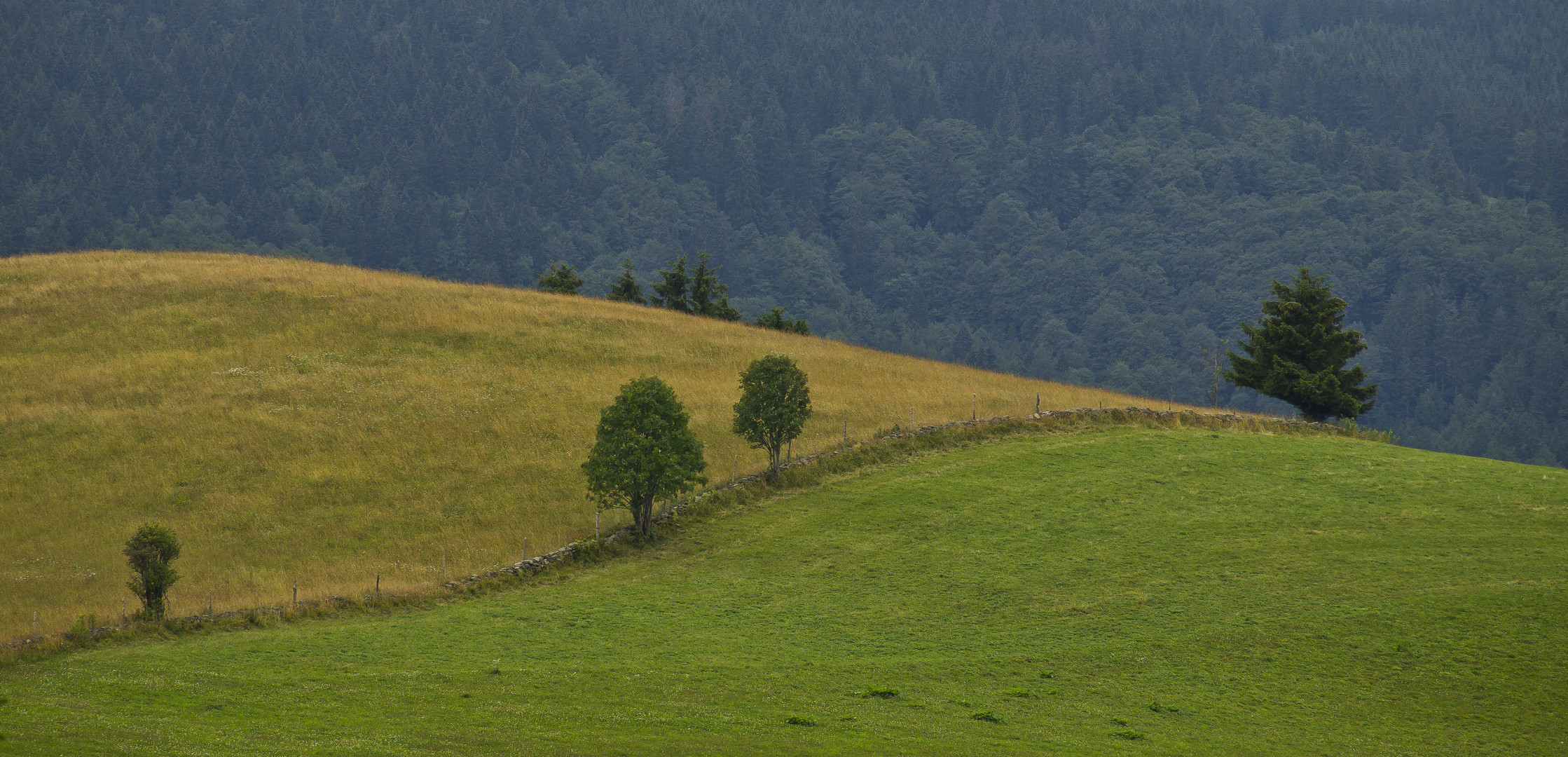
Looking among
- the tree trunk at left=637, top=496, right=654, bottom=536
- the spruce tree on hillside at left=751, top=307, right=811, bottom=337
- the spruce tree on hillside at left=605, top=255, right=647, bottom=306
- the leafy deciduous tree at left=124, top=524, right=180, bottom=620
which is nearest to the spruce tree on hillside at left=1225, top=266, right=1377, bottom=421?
the spruce tree on hillside at left=751, top=307, right=811, bottom=337

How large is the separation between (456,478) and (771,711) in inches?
996

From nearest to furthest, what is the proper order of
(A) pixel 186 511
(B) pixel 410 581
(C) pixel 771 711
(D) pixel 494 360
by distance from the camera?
(C) pixel 771 711
(B) pixel 410 581
(A) pixel 186 511
(D) pixel 494 360

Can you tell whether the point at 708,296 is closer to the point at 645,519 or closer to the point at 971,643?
the point at 645,519

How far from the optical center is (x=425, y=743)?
939 inches

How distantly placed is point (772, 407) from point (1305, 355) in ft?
96.1

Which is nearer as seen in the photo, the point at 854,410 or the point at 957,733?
the point at 957,733

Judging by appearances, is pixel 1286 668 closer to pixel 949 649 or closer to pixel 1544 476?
pixel 949 649

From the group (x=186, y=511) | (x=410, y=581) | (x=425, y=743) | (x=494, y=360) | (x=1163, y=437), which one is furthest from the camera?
(x=494, y=360)

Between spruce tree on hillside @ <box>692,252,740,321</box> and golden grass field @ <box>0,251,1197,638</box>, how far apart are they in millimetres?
8818

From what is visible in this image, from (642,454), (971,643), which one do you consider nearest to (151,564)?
(642,454)

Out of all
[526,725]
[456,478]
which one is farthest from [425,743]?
[456,478]

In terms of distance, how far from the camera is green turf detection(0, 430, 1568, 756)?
2602cm

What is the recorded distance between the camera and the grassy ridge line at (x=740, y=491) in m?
34.8

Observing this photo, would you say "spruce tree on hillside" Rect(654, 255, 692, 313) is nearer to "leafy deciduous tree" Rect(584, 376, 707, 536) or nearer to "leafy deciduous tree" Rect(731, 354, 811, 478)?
"leafy deciduous tree" Rect(731, 354, 811, 478)
